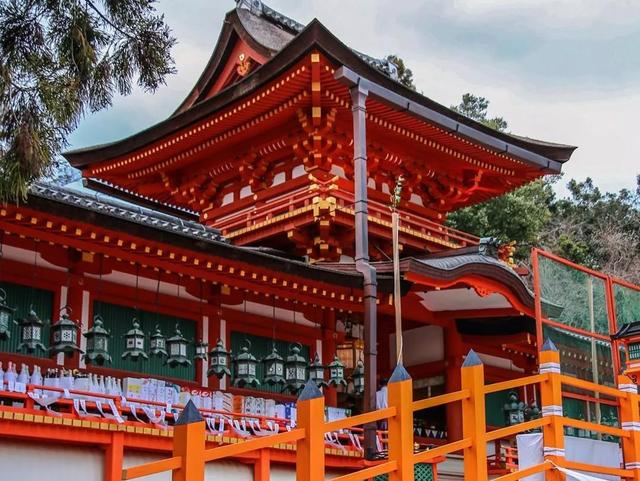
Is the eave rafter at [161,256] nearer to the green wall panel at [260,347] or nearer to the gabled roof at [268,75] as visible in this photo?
the green wall panel at [260,347]

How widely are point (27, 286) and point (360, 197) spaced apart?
17.4 feet

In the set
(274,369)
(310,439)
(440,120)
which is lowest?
(310,439)

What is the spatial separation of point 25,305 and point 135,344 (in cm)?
161

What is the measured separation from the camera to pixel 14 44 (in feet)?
25.9

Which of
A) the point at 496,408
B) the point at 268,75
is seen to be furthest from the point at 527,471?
the point at 496,408

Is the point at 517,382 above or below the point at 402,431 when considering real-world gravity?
above

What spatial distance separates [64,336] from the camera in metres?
12.5

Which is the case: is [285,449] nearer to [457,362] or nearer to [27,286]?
[27,286]

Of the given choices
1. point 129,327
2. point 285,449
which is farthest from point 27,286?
point 285,449

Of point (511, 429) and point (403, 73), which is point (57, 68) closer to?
point (511, 429)

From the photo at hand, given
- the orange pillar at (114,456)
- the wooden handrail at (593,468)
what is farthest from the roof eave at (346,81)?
the wooden handrail at (593,468)

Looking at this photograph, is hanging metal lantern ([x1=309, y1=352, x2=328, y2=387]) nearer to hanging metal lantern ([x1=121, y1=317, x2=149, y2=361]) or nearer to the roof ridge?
hanging metal lantern ([x1=121, y1=317, x2=149, y2=361])

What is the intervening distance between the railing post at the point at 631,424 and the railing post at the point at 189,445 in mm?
5930

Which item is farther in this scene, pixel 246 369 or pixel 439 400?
pixel 246 369
